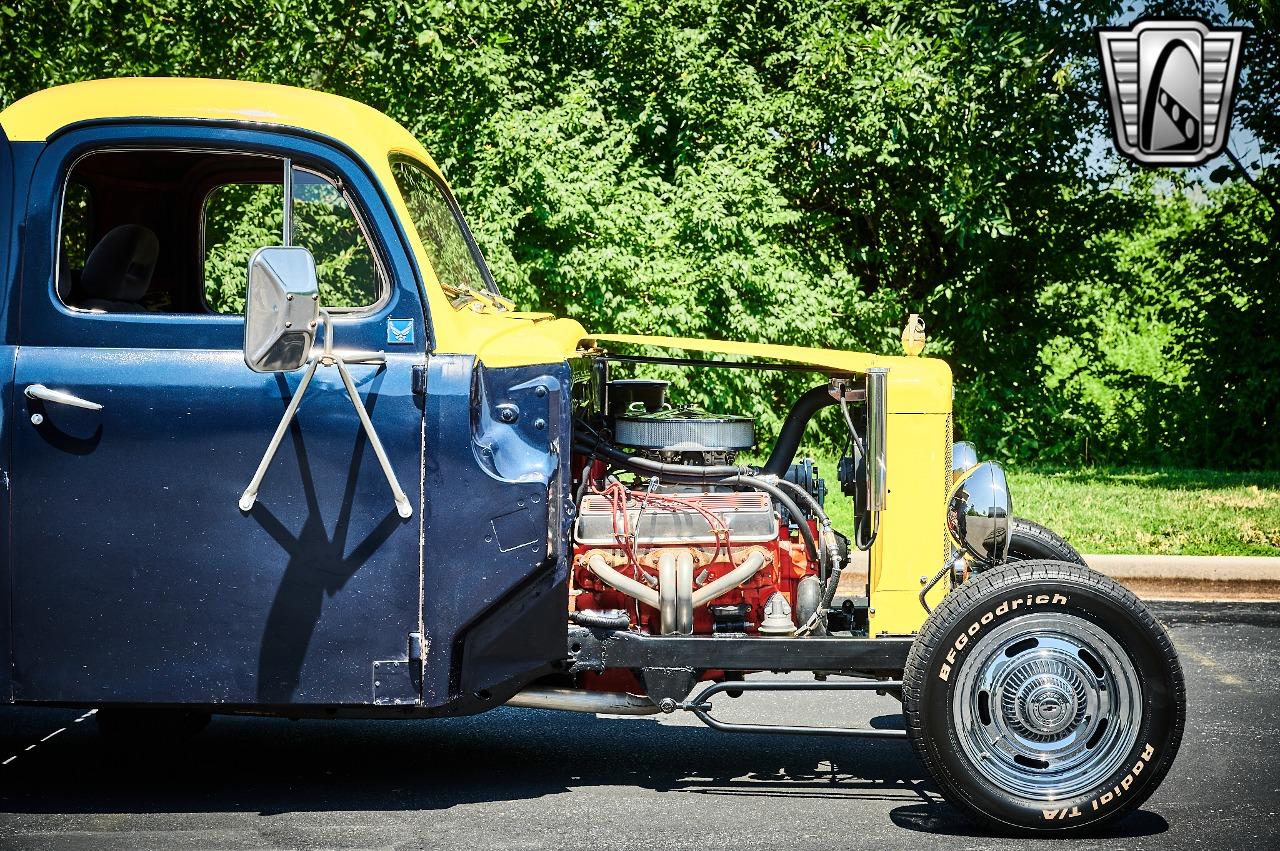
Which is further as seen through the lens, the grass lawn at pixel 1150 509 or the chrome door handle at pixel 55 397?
the grass lawn at pixel 1150 509

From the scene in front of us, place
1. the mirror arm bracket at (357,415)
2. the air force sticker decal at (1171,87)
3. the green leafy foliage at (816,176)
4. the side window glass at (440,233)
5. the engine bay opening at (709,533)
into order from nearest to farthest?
the mirror arm bracket at (357,415) → the side window glass at (440,233) → the engine bay opening at (709,533) → the green leafy foliage at (816,176) → the air force sticker decal at (1171,87)

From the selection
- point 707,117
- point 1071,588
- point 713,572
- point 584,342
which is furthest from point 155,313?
point 707,117

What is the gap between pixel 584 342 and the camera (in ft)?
17.7

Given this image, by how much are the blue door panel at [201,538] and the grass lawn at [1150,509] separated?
550 cm

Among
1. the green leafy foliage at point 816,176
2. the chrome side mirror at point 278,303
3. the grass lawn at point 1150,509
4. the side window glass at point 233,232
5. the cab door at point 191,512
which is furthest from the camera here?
the green leafy foliage at point 816,176

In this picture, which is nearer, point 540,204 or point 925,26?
point 540,204

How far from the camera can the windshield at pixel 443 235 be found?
472cm

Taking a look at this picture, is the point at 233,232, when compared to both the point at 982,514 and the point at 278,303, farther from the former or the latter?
the point at 982,514

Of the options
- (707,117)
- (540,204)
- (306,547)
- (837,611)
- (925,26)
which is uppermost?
(925,26)

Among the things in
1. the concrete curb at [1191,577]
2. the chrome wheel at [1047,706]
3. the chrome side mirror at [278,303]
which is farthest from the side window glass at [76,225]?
the concrete curb at [1191,577]

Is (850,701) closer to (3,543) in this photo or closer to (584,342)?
(584,342)

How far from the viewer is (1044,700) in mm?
4395

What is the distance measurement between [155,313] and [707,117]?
9.69 metres

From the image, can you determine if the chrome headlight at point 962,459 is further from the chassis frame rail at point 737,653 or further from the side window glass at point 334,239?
the side window glass at point 334,239
